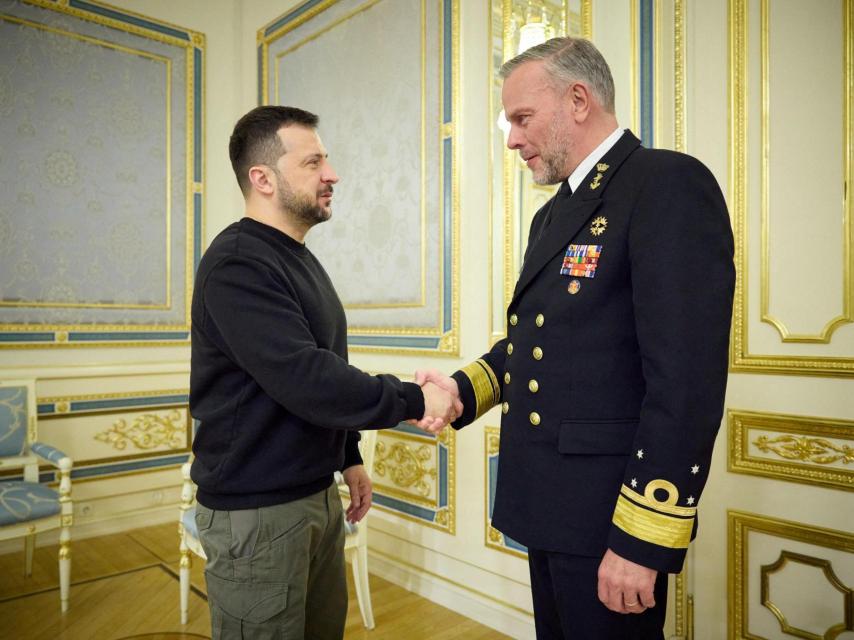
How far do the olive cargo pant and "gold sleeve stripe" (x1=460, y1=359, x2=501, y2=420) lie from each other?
0.48 metres

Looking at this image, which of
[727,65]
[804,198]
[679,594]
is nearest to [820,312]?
[804,198]

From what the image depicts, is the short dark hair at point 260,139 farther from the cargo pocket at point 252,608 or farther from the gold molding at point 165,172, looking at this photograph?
the gold molding at point 165,172

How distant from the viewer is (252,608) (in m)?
1.33

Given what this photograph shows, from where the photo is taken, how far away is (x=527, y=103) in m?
1.28

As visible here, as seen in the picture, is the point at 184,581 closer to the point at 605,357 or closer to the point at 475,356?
the point at 475,356

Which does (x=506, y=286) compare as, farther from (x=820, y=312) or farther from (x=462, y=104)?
(x=820, y=312)

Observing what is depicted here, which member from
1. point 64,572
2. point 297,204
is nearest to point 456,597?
point 64,572

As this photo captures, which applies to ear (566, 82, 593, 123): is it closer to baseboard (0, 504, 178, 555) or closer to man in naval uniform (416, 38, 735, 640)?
man in naval uniform (416, 38, 735, 640)

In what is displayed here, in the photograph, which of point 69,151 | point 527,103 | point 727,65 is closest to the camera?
point 527,103

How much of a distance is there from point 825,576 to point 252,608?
1.61 metres

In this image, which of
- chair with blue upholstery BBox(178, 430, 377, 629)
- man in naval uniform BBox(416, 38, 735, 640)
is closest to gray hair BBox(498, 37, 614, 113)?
man in naval uniform BBox(416, 38, 735, 640)

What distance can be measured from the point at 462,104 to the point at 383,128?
1.92 feet

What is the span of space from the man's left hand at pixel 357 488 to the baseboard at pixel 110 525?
2.26 meters

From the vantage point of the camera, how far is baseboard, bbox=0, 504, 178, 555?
3.42m
